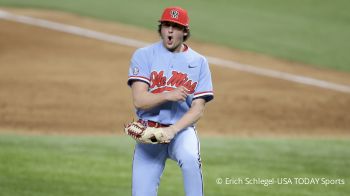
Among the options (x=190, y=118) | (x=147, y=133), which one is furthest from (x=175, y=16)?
(x=147, y=133)

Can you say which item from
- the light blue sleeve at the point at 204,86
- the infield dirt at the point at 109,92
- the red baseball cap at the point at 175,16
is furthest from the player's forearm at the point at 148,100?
the infield dirt at the point at 109,92

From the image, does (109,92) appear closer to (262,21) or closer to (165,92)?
(262,21)

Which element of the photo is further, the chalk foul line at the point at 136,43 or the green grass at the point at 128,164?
the chalk foul line at the point at 136,43

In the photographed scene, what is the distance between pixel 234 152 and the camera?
11.6 m

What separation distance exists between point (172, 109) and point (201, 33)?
40.9 feet

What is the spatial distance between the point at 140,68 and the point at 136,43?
11377 millimetres

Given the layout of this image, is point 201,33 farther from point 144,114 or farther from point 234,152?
point 144,114

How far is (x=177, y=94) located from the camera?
21.0 ft

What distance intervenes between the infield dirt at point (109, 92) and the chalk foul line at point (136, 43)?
0.23 m

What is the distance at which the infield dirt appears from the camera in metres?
13.5

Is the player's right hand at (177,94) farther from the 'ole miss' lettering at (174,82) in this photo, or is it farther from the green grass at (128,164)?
the green grass at (128,164)

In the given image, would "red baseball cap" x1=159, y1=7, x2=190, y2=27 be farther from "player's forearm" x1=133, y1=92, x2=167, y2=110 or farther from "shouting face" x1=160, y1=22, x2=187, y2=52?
"player's forearm" x1=133, y1=92, x2=167, y2=110

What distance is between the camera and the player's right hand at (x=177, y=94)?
6.38 meters

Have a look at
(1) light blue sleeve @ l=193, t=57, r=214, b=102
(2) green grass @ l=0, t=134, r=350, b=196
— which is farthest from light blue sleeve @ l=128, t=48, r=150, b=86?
(2) green grass @ l=0, t=134, r=350, b=196
